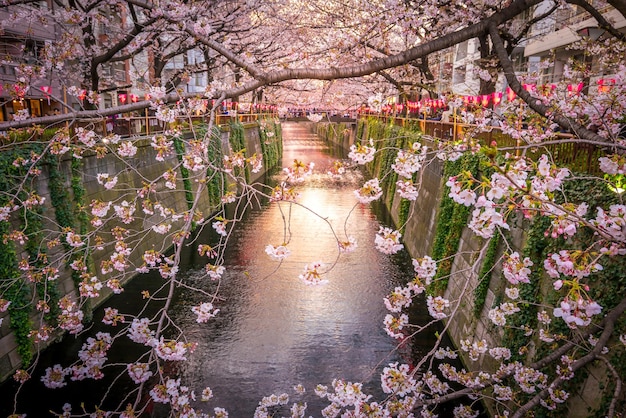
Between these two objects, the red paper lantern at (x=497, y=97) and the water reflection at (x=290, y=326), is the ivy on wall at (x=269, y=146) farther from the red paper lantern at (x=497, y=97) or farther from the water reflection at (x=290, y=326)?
the red paper lantern at (x=497, y=97)

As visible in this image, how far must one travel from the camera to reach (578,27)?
58.0ft

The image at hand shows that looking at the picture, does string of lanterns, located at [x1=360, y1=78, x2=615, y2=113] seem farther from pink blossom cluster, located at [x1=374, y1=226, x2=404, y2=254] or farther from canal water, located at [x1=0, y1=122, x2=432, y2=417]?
canal water, located at [x1=0, y1=122, x2=432, y2=417]

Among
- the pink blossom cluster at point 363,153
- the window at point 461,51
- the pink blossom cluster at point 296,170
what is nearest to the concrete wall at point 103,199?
the pink blossom cluster at point 296,170

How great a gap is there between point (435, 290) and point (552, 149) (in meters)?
5.53

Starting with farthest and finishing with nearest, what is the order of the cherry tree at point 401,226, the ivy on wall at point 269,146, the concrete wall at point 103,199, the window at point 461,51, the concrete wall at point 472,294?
the window at point 461,51 < the ivy on wall at point 269,146 < the concrete wall at point 103,199 < the concrete wall at point 472,294 < the cherry tree at point 401,226

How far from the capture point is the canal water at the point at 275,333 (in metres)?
8.64

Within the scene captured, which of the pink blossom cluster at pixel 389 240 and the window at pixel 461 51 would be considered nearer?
the pink blossom cluster at pixel 389 240

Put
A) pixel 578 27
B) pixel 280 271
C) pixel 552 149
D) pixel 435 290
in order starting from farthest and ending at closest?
1. pixel 578 27
2. pixel 280 271
3. pixel 435 290
4. pixel 552 149

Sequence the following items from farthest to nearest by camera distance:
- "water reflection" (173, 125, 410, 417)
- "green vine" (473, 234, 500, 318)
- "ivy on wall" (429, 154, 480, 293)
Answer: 1. "ivy on wall" (429, 154, 480, 293)
2. "water reflection" (173, 125, 410, 417)
3. "green vine" (473, 234, 500, 318)

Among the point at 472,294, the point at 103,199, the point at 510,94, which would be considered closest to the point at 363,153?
the point at 472,294

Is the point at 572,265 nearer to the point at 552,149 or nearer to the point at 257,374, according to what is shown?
the point at 552,149

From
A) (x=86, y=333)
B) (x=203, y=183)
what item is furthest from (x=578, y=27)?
(x=86, y=333)

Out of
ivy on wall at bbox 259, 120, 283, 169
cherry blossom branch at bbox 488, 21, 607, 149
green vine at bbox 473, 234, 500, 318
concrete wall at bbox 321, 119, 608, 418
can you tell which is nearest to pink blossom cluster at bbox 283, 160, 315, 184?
concrete wall at bbox 321, 119, 608, 418

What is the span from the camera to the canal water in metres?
8.64
